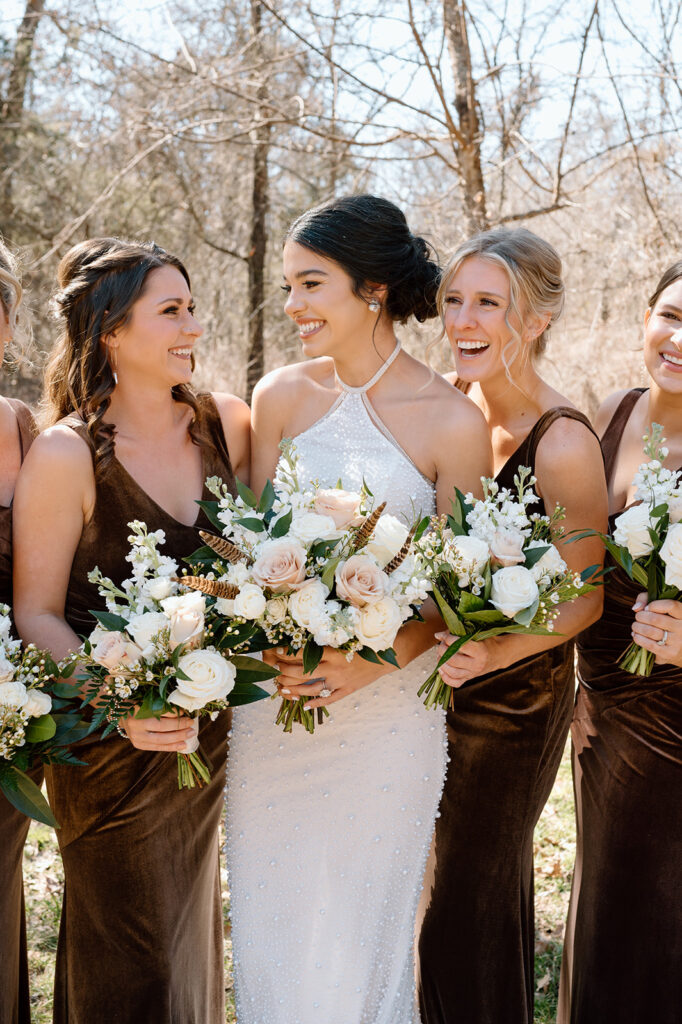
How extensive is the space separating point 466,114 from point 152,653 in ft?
17.2

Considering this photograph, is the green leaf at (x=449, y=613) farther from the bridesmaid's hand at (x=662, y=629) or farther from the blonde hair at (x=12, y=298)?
the blonde hair at (x=12, y=298)

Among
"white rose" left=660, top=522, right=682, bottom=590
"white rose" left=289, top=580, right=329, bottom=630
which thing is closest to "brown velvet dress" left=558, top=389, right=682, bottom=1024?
"white rose" left=660, top=522, right=682, bottom=590

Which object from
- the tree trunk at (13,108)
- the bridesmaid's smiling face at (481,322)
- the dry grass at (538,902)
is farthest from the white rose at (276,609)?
the tree trunk at (13,108)

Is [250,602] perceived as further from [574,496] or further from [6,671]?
[574,496]

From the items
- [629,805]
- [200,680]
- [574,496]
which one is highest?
[574,496]

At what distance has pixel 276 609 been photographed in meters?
2.66

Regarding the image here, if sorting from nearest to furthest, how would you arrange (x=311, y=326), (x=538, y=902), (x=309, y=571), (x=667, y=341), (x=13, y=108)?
(x=309, y=571) → (x=667, y=341) → (x=311, y=326) → (x=538, y=902) → (x=13, y=108)

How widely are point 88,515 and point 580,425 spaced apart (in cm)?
169

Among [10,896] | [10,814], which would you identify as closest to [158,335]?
[10,814]

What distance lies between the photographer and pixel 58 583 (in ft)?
9.91

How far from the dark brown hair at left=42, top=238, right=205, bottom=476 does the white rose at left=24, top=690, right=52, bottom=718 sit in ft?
3.14

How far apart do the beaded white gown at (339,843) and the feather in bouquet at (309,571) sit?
2.12ft

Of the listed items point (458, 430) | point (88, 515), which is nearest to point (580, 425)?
point (458, 430)

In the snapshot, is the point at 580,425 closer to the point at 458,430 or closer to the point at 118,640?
the point at 458,430
